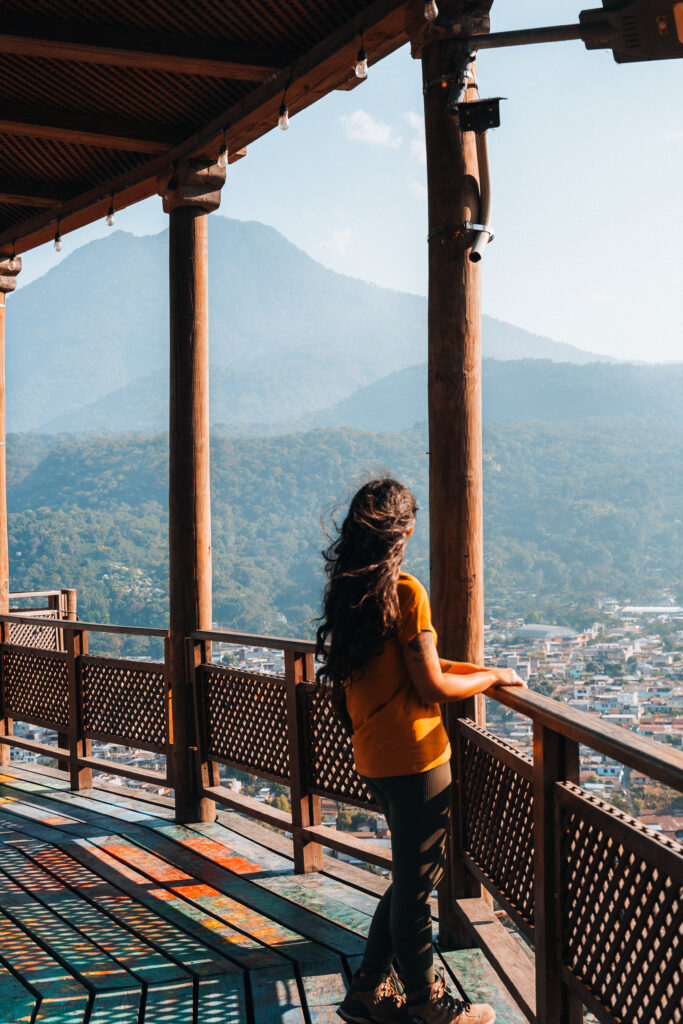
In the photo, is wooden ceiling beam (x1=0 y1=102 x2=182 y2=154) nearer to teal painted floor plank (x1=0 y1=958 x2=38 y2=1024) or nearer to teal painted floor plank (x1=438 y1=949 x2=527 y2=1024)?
teal painted floor plank (x1=0 y1=958 x2=38 y2=1024)

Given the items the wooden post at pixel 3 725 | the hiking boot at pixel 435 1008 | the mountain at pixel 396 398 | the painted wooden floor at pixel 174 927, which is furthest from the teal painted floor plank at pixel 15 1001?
the mountain at pixel 396 398

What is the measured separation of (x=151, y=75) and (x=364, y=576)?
3.08 meters

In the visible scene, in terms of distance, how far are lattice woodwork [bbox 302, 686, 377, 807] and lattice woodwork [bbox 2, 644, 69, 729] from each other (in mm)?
2348

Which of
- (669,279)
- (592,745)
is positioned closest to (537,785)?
(592,745)

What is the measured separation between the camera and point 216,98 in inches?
183

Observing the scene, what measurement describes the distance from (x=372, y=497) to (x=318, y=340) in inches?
4177

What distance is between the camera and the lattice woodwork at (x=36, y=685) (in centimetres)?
611

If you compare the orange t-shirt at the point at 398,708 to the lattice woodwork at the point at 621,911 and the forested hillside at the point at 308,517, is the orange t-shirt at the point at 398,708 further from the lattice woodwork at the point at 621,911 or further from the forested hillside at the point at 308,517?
the forested hillside at the point at 308,517

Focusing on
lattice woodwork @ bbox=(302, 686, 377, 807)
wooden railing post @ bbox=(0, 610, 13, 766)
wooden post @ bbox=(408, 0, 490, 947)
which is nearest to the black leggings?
wooden post @ bbox=(408, 0, 490, 947)

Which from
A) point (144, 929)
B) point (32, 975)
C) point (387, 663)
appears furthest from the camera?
point (144, 929)

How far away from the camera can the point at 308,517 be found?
3975 cm

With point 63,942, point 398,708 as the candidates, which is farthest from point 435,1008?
point 63,942

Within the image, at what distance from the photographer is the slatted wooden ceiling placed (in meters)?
3.80

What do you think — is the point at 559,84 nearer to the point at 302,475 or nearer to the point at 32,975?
the point at 302,475
